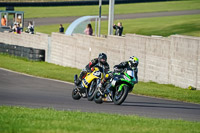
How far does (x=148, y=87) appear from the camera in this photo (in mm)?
21953

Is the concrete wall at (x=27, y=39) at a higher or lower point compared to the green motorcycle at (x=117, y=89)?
higher

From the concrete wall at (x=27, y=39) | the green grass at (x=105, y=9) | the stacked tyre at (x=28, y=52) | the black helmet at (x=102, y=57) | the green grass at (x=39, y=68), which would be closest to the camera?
the black helmet at (x=102, y=57)

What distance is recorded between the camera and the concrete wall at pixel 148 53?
850 inches

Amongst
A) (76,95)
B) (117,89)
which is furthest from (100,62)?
(76,95)

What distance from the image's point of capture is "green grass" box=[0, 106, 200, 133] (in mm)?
9133

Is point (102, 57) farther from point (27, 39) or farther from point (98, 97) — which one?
point (27, 39)

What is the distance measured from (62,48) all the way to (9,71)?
522 centimetres

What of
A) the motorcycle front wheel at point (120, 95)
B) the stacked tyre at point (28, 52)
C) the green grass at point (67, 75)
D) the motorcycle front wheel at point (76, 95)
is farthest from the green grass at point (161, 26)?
the motorcycle front wheel at point (120, 95)

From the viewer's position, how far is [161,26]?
48469 millimetres

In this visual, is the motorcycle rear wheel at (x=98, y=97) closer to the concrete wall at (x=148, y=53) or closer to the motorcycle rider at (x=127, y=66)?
the motorcycle rider at (x=127, y=66)

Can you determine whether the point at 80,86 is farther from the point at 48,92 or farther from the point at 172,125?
the point at 172,125

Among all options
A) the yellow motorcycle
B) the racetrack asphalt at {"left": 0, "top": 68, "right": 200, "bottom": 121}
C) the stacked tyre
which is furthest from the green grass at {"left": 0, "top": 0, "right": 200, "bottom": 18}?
the yellow motorcycle

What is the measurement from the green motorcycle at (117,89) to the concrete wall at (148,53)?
6388 millimetres

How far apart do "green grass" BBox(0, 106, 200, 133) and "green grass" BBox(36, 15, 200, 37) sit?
1160 inches
